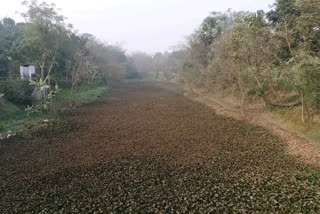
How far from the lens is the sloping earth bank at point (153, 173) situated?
5.05 meters

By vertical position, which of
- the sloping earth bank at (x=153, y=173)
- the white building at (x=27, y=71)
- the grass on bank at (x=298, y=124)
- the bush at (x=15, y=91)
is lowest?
the sloping earth bank at (x=153, y=173)

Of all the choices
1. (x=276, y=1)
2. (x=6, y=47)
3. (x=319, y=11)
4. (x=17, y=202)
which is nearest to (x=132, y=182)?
(x=17, y=202)

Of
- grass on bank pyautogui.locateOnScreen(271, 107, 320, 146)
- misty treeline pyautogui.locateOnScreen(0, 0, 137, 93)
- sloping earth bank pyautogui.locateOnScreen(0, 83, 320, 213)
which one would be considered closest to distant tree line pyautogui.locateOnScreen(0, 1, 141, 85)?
misty treeline pyautogui.locateOnScreen(0, 0, 137, 93)

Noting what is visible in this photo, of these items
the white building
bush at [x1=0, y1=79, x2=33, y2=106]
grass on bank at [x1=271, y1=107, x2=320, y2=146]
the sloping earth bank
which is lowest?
the sloping earth bank

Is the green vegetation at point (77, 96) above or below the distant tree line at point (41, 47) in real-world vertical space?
below

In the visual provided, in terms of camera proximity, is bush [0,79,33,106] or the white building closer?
bush [0,79,33,106]

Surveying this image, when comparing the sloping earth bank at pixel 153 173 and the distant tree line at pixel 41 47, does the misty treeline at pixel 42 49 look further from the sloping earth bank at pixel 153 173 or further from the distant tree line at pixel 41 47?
the sloping earth bank at pixel 153 173

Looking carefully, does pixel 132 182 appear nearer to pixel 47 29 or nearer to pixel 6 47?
pixel 47 29

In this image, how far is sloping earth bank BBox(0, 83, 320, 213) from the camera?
5.05 m

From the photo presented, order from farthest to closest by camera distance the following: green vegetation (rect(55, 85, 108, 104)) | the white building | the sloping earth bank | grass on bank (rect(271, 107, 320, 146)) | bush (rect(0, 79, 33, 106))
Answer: green vegetation (rect(55, 85, 108, 104))
the white building
bush (rect(0, 79, 33, 106))
grass on bank (rect(271, 107, 320, 146))
the sloping earth bank

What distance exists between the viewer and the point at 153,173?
21.4ft

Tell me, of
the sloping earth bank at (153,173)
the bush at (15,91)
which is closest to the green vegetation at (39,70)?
the bush at (15,91)

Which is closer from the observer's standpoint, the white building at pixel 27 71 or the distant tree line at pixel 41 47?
the white building at pixel 27 71

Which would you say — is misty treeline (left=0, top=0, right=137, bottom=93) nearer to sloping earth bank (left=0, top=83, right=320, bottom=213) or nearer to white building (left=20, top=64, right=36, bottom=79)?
white building (left=20, top=64, right=36, bottom=79)
